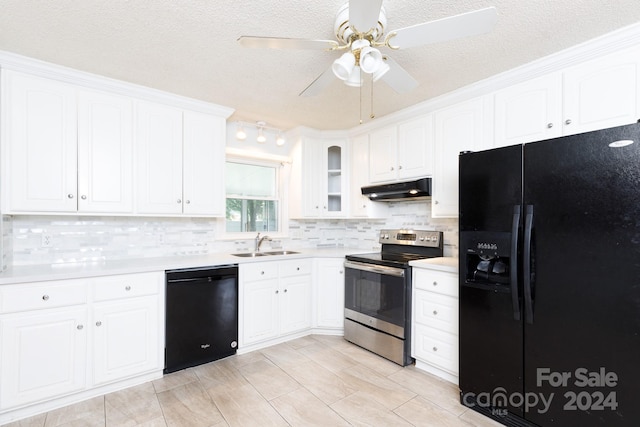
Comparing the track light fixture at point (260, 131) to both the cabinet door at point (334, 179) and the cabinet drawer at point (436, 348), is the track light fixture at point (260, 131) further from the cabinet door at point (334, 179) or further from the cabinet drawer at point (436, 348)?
the cabinet drawer at point (436, 348)

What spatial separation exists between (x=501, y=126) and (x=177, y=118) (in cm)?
275

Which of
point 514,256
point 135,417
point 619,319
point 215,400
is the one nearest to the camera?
point 619,319

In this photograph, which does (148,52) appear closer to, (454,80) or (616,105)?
(454,80)

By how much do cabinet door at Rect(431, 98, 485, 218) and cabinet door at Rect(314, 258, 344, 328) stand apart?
120 cm

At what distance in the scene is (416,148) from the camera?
300cm

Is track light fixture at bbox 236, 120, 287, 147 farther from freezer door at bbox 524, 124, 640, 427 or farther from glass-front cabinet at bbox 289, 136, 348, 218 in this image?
freezer door at bbox 524, 124, 640, 427

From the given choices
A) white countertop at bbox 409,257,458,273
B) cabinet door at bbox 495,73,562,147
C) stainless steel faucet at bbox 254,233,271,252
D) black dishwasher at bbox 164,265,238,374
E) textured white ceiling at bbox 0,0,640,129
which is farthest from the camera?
stainless steel faucet at bbox 254,233,271,252

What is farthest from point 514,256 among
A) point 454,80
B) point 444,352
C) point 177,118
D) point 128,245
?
point 128,245

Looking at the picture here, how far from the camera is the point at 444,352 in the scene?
241 centimetres

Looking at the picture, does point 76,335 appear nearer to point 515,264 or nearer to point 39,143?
point 39,143

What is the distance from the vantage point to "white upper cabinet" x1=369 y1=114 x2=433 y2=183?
2914 millimetres

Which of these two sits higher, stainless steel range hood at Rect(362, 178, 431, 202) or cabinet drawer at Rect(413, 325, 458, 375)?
stainless steel range hood at Rect(362, 178, 431, 202)

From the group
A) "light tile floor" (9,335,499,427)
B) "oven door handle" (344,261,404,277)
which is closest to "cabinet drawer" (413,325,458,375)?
"light tile floor" (9,335,499,427)

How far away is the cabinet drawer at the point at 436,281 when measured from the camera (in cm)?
235
